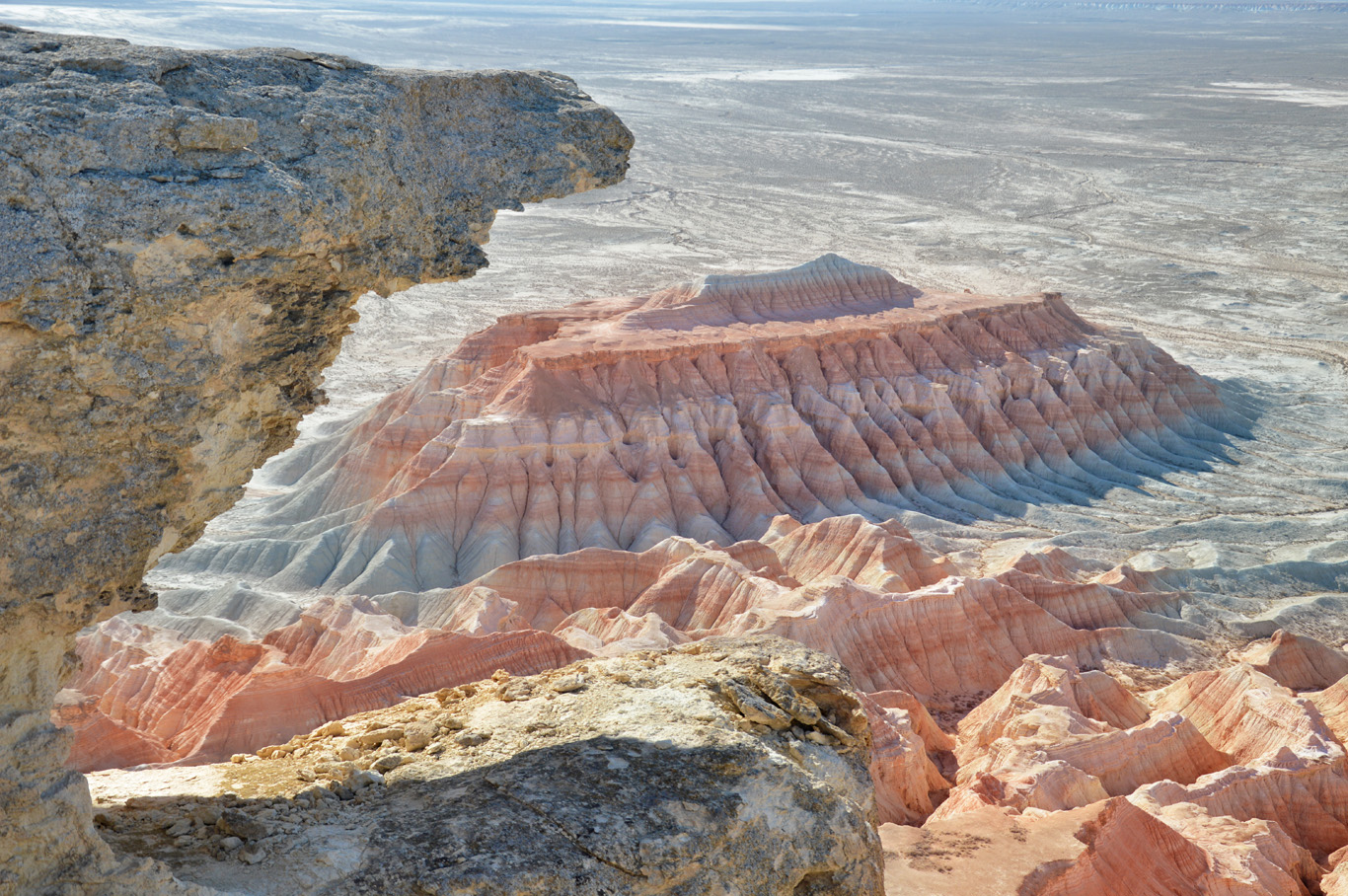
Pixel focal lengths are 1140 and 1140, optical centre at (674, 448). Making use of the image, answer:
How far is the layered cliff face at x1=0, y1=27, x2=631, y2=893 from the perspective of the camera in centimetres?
582

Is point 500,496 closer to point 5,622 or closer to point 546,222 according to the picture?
point 5,622

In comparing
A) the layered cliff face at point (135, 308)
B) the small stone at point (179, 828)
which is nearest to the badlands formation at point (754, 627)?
the small stone at point (179, 828)

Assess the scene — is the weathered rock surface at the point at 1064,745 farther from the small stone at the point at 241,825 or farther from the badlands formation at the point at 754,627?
the small stone at the point at 241,825

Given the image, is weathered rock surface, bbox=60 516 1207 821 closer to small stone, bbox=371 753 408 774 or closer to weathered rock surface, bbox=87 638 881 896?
weathered rock surface, bbox=87 638 881 896

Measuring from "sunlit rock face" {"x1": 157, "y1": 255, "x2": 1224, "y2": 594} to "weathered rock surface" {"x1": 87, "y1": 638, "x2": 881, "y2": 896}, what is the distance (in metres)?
14.8

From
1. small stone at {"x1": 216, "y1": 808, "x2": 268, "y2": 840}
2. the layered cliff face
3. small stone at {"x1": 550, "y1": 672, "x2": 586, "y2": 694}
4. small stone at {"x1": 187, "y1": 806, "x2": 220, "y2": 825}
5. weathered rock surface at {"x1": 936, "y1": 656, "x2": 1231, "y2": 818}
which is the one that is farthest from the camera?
weathered rock surface at {"x1": 936, "y1": 656, "x2": 1231, "y2": 818}

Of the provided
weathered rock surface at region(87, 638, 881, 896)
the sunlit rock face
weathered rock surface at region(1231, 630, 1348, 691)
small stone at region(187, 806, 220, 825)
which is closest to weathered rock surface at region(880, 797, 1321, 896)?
weathered rock surface at region(87, 638, 881, 896)

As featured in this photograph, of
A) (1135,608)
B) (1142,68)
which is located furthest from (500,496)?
(1142,68)

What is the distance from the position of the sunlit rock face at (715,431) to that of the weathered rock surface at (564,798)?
1485 cm

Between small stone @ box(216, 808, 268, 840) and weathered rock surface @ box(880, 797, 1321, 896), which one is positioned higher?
small stone @ box(216, 808, 268, 840)

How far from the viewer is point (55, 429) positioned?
5.93 meters

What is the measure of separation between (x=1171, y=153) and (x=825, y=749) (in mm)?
92477

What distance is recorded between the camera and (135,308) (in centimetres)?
609

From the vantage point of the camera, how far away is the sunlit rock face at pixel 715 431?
2444 centimetres
